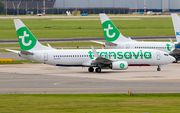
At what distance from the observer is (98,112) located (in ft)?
71.1

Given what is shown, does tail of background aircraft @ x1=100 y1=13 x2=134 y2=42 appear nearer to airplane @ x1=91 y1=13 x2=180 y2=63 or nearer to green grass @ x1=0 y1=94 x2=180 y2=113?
airplane @ x1=91 y1=13 x2=180 y2=63

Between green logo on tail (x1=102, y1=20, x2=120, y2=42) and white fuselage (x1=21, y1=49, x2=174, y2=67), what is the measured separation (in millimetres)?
11833

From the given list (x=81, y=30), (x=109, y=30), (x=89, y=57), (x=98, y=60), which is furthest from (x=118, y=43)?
(x=81, y=30)

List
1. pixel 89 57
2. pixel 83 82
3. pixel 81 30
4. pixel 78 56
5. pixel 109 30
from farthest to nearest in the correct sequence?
1. pixel 81 30
2. pixel 109 30
3. pixel 89 57
4. pixel 78 56
5. pixel 83 82

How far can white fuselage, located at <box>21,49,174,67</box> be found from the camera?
160ft

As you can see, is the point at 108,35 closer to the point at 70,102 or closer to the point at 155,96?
the point at 155,96

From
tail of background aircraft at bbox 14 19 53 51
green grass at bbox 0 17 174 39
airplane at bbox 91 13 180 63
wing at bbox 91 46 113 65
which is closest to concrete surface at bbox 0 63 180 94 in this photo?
wing at bbox 91 46 113 65

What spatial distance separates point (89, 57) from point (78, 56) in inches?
62.9

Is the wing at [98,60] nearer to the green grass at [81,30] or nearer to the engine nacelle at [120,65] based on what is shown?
the engine nacelle at [120,65]

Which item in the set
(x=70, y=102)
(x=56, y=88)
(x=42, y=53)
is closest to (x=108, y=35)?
(x=42, y=53)

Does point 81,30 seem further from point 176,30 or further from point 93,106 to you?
point 93,106

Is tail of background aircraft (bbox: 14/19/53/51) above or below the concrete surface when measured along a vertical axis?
above

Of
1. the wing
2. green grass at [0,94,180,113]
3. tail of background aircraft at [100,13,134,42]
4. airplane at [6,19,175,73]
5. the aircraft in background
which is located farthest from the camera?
tail of background aircraft at [100,13,134,42]

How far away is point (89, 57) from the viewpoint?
4934cm
